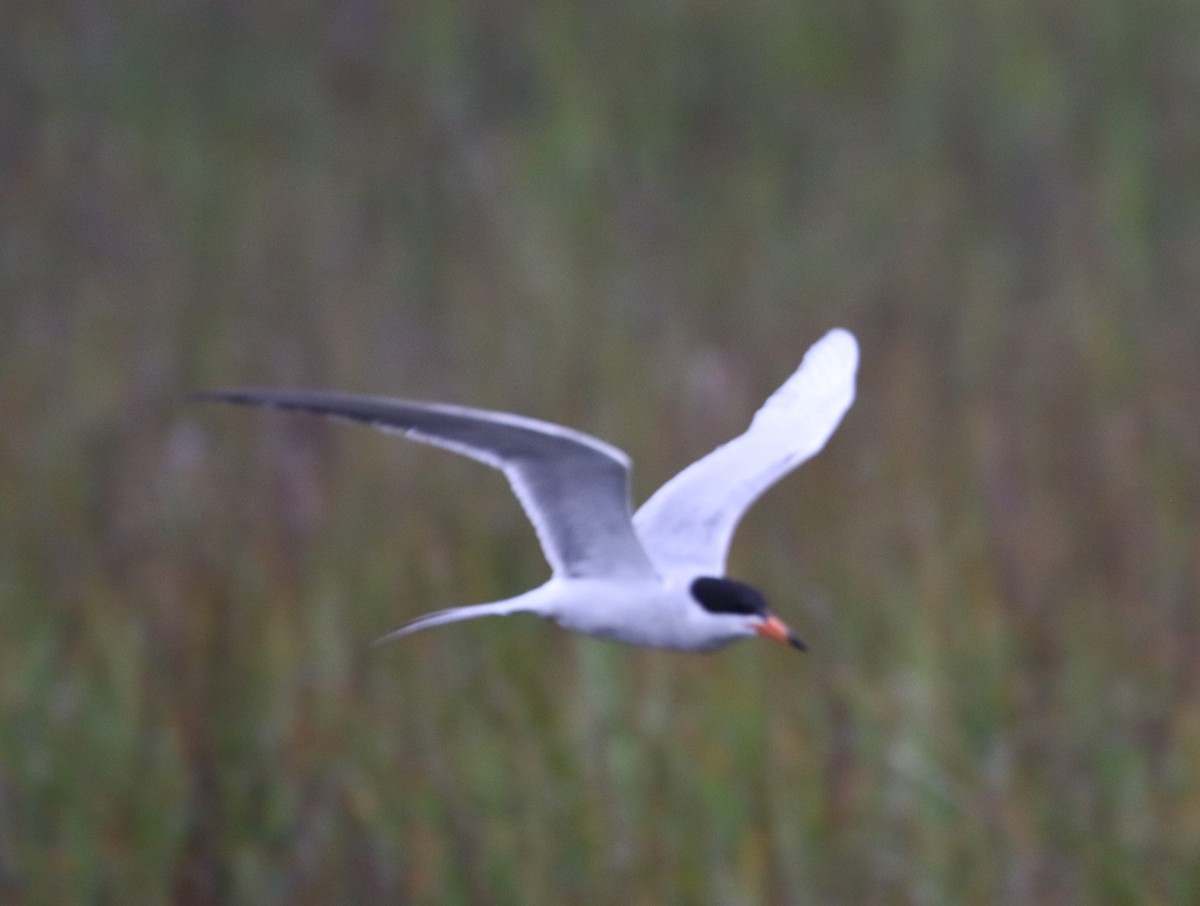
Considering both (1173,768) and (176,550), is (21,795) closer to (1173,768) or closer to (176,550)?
(176,550)

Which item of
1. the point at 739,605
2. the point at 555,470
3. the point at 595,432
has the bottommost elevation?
the point at 739,605

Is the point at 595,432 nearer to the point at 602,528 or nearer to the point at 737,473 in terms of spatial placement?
the point at 737,473

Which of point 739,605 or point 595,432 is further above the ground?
point 595,432

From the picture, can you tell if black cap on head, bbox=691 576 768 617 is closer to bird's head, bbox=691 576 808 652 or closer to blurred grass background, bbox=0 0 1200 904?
bird's head, bbox=691 576 808 652

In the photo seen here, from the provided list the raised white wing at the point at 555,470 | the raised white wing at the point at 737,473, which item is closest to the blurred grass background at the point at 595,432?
the raised white wing at the point at 737,473

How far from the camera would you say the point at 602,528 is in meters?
2.55

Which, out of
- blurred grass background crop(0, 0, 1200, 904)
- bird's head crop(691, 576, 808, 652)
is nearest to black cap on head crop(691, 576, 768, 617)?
bird's head crop(691, 576, 808, 652)

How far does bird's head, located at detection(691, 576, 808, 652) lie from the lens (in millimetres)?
2502

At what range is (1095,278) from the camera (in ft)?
16.0

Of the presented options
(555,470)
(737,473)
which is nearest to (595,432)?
(737,473)

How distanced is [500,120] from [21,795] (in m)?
3.10

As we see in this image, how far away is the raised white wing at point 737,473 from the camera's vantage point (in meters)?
2.76

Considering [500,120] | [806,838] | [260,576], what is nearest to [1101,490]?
[806,838]

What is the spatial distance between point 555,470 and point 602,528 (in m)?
0.09
